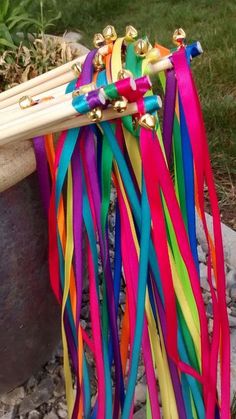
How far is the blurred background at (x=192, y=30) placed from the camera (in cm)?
134

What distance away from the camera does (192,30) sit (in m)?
3.04

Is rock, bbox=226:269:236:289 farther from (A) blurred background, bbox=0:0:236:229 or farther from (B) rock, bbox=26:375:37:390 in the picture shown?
(B) rock, bbox=26:375:37:390

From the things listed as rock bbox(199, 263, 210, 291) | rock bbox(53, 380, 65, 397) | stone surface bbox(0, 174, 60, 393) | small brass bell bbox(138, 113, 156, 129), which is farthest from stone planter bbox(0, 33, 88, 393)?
rock bbox(199, 263, 210, 291)

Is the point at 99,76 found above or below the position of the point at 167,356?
above

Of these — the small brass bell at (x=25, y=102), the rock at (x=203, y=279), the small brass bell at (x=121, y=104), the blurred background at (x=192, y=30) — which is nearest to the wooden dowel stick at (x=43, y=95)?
the small brass bell at (x=25, y=102)

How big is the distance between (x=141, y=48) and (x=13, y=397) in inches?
33.7

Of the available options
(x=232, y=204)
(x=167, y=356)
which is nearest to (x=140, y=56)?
(x=167, y=356)

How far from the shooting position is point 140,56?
3.12 feet

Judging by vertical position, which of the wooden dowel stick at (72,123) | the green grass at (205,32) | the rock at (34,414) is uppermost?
the wooden dowel stick at (72,123)

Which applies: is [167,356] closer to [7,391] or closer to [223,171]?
[7,391]

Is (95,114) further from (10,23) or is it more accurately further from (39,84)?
(10,23)

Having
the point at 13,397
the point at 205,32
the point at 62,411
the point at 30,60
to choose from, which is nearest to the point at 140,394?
the point at 62,411

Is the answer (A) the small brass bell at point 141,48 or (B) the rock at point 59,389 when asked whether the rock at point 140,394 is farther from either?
(A) the small brass bell at point 141,48

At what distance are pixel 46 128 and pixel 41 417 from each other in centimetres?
75
